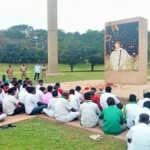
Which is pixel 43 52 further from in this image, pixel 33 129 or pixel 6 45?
pixel 33 129

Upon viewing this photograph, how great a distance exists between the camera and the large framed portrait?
1170cm

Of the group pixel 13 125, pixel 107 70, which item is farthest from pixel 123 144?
pixel 107 70

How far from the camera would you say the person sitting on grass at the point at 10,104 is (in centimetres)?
595

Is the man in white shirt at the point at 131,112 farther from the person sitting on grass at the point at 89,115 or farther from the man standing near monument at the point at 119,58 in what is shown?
the man standing near monument at the point at 119,58

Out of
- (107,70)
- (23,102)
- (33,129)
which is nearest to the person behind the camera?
(33,129)

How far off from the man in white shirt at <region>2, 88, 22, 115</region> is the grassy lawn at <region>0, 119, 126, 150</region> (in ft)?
3.51

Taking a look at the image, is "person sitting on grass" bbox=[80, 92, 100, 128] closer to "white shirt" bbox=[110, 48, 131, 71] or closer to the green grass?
"white shirt" bbox=[110, 48, 131, 71]

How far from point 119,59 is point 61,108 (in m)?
7.80

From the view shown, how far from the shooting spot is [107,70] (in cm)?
1307

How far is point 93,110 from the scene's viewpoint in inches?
190

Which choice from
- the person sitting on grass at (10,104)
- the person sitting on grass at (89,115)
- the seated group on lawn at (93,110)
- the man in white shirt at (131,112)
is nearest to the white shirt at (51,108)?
the seated group on lawn at (93,110)

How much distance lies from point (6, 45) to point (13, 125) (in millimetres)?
37807

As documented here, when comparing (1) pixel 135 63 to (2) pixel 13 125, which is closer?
(2) pixel 13 125

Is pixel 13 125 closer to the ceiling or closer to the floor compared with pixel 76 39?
closer to the floor
